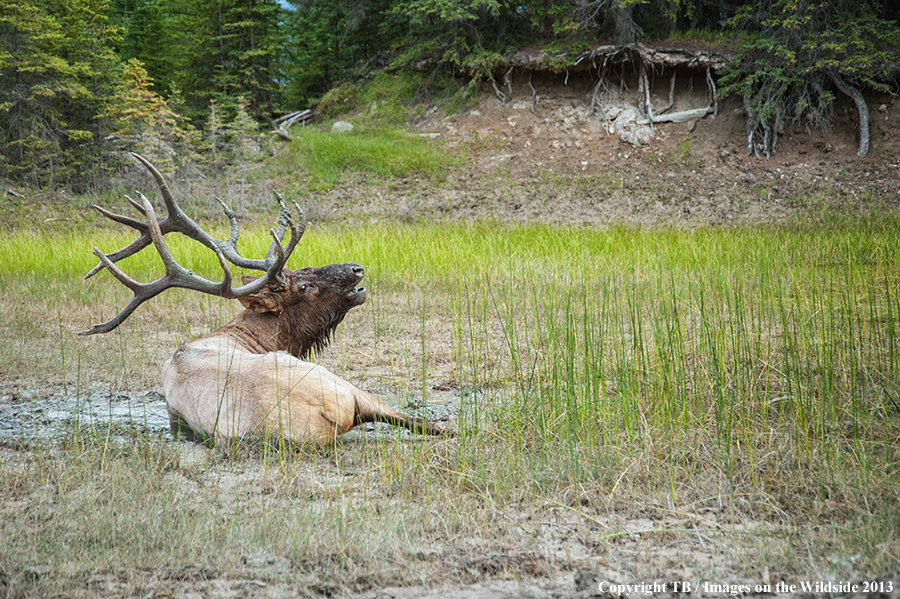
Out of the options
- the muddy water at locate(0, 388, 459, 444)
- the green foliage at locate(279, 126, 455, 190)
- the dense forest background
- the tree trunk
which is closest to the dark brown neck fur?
the muddy water at locate(0, 388, 459, 444)

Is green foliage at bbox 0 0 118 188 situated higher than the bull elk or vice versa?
green foliage at bbox 0 0 118 188

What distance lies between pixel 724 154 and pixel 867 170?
3.17m

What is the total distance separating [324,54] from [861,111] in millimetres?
18171

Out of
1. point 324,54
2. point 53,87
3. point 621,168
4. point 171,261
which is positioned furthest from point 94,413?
point 324,54

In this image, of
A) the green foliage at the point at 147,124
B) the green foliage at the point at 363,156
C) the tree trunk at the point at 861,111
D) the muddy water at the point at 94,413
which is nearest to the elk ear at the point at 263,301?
the muddy water at the point at 94,413

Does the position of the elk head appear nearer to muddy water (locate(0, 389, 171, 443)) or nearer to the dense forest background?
muddy water (locate(0, 389, 171, 443))

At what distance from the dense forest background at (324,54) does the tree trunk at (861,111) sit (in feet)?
0.29

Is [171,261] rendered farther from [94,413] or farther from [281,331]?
[94,413]

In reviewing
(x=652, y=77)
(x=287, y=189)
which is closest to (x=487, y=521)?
(x=287, y=189)

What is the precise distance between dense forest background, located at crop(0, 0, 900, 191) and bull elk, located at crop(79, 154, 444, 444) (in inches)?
535

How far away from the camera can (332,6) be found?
24.1 meters

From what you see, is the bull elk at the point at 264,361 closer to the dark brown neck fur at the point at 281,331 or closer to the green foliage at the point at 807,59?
the dark brown neck fur at the point at 281,331

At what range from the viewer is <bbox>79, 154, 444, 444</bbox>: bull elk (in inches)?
136

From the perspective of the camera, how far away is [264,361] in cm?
373
